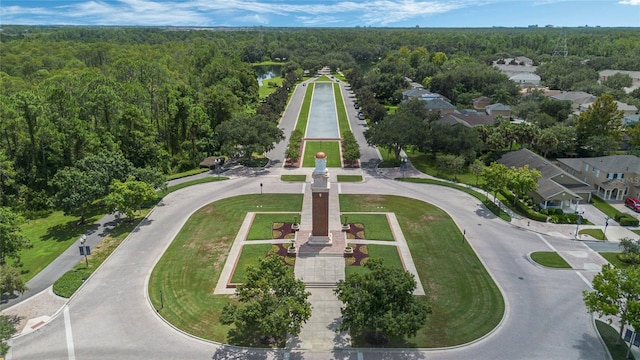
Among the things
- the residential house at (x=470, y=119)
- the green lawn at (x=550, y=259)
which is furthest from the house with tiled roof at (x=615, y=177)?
the residential house at (x=470, y=119)

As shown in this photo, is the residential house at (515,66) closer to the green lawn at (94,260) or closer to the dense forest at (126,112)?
the dense forest at (126,112)

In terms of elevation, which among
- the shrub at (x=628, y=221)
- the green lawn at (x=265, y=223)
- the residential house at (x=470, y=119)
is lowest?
the green lawn at (x=265, y=223)

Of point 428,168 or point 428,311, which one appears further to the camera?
point 428,168

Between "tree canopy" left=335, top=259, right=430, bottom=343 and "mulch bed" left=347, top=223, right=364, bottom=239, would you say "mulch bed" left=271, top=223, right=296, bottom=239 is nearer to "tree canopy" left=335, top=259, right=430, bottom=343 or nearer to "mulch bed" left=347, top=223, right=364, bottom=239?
"mulch bed" left=347, top=223, right=364, bottom=239

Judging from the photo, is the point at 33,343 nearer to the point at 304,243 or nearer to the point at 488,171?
the point at 304,243

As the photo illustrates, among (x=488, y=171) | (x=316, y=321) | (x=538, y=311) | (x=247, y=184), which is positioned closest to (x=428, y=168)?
Answer: (x=488, y=171)
